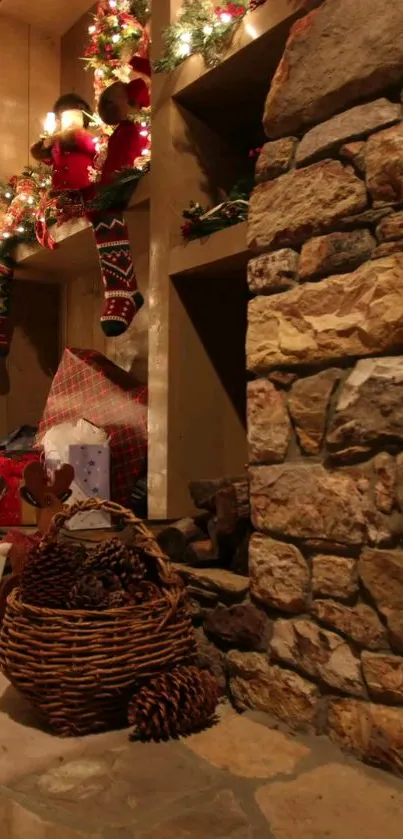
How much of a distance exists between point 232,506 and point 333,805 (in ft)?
2.35

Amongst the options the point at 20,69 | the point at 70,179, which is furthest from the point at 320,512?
the point at 20,69

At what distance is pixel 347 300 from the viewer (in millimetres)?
1380

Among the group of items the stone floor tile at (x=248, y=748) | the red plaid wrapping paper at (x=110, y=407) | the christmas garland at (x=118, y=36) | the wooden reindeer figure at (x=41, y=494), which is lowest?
the stone floor tile at (x=248, y=748)

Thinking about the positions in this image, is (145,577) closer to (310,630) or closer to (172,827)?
(310,630)

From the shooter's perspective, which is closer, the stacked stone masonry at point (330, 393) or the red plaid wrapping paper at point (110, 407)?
the stacked stone masonry at point (330, 393)

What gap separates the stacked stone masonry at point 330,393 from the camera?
1304 millimetres

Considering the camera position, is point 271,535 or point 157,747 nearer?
point 157,747

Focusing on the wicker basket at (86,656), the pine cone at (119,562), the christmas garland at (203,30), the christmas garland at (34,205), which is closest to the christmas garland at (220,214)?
the christmas garland at (203,30)

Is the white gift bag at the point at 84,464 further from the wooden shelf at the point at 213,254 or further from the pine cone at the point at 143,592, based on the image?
the pine cone at the point at 143,592

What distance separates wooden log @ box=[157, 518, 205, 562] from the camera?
1917 mm

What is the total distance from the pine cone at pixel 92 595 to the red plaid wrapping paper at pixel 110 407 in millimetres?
1049

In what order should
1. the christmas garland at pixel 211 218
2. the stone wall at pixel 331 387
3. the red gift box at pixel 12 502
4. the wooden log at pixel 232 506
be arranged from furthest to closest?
1. the red gift box at pixel 12 502
2. the christmas garland at pixel 211 218
3. the wooden log at pixel 232 506
4. the stone wall at pixel 331 387

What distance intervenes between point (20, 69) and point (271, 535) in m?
3.54

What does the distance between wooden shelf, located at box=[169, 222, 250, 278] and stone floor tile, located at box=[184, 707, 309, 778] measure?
128 centimetres
